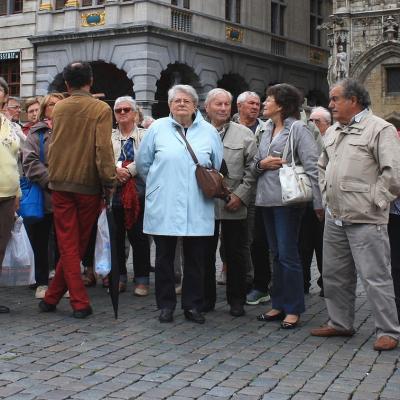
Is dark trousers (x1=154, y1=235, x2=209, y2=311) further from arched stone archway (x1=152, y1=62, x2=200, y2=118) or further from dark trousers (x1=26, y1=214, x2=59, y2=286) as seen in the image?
arched stone archway (x1=152, y1=62, x2=200, y2=118)

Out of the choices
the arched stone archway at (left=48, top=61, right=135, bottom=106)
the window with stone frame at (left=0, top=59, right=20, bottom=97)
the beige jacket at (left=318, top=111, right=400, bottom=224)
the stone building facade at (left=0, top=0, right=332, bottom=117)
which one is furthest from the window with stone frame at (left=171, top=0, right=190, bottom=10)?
the beige jacket at (left=318, top=111, right=400, bottom=224)

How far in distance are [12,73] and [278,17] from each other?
10987mm

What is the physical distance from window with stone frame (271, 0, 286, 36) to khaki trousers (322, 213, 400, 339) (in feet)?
89.8

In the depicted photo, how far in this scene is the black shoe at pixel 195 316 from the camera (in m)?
7.34

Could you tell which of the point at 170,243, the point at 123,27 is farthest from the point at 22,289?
the point at 123,27

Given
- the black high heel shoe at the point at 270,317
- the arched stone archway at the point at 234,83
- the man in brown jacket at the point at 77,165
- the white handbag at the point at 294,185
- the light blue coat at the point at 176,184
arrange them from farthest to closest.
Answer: the arched stone archway at the point at 234,83 < the black high heel shoe at the point at 270,317 < the man in brown jacket at the point at 77,165 < the light blue coat at the point at 176,184 < the white handbag at the point at 294,185

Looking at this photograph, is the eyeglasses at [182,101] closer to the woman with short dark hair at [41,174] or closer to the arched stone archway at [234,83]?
the woman with short dark hair at [41,174]

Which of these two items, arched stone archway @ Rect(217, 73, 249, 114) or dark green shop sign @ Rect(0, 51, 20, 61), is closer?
dark green shop sign @ Rect(0, 51, 20, 61)

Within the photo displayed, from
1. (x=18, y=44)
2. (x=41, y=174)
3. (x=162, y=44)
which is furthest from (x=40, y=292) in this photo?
(x=18, y=44)

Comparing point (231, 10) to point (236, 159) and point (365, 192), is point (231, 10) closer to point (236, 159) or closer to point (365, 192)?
point (236, 159)

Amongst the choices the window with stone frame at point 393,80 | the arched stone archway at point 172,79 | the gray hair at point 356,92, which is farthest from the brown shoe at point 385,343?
the window with stone frame at point 393,80

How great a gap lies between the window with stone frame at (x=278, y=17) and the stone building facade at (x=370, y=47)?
4.64 m

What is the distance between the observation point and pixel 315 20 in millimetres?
36094

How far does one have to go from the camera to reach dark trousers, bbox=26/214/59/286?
8906 millimetres
